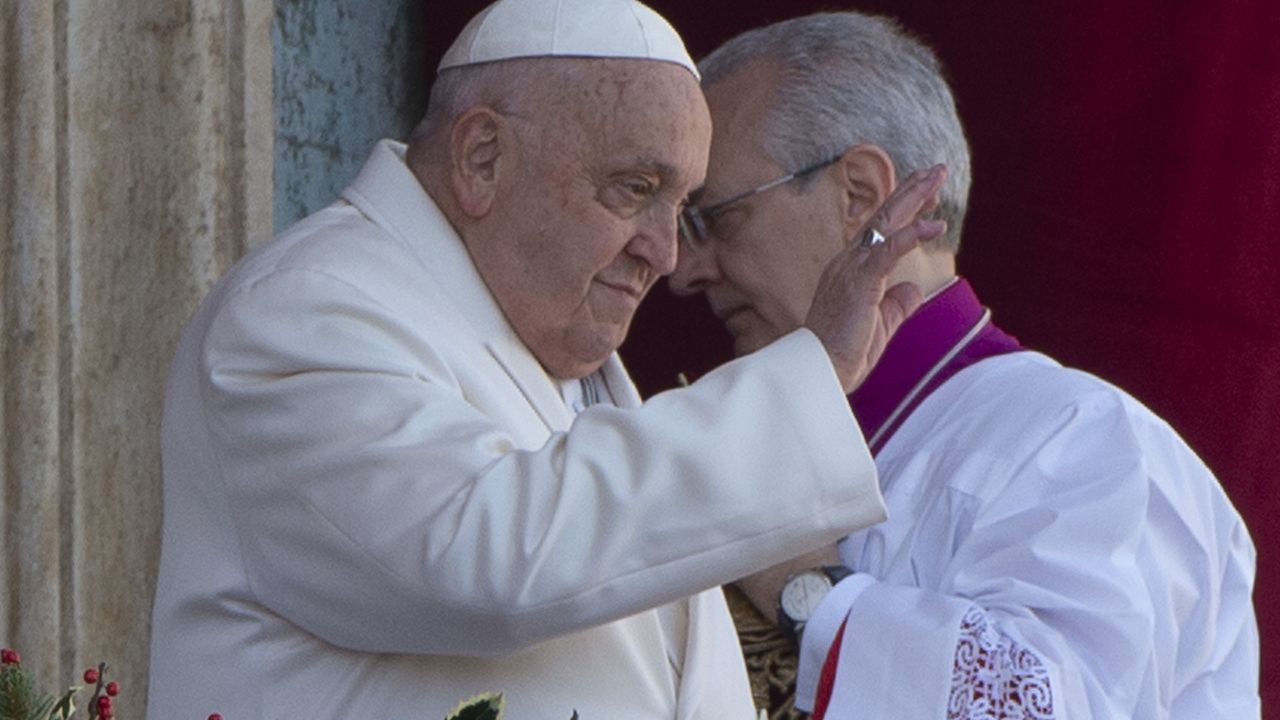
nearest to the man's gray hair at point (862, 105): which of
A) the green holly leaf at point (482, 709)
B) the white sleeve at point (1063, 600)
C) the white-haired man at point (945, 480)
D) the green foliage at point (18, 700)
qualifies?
the white-haired man at point (945, 480)

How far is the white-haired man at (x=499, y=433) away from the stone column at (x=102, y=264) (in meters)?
0.98

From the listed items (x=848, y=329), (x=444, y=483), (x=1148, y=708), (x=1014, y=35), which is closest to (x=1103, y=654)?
(x=1148, y=708)

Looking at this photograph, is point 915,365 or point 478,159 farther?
point 915,365

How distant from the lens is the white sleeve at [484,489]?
8.13 ft

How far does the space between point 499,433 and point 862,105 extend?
133cm

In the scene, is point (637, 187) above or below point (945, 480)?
above

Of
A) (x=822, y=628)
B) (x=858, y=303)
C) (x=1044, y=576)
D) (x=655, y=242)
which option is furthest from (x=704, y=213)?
(x=858, y=303)

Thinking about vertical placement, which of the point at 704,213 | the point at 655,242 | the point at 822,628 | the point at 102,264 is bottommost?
the point at 822,628

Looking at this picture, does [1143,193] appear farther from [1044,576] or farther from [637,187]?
[637,187]

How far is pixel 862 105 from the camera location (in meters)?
3.77

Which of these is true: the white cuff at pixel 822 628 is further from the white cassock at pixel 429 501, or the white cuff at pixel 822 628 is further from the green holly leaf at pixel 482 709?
the green holly leaf at pixel 482 709

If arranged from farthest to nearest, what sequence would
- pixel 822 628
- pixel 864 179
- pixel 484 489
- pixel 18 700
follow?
pixel 864 179
pixel 822 628
pixel 484 489
pixel 18 700

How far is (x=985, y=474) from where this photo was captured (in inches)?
136

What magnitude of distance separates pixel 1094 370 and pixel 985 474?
150cm
